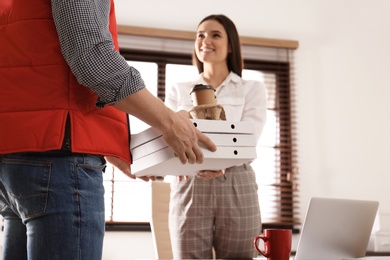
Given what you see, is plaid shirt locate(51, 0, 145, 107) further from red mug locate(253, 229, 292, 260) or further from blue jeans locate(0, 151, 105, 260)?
red mug locate(253, 229, 292, 260)

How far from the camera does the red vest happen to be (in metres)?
0.89

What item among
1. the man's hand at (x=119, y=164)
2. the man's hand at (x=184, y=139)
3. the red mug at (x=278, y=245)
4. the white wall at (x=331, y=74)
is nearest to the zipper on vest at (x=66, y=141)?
the man's hand at (x=184, y=139)

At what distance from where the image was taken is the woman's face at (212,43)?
94.9 inches

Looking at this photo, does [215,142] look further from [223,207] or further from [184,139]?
[223,207]

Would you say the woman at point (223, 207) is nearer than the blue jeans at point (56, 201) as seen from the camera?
No

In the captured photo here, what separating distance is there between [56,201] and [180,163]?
1.17 ft

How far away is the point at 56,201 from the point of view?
852mm

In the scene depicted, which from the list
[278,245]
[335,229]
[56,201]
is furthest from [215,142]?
[335,229]

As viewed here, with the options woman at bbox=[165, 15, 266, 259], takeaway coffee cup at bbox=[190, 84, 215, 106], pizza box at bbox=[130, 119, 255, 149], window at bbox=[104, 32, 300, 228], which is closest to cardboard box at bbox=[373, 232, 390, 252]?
window at bbox=[104, 32, 300, 228]

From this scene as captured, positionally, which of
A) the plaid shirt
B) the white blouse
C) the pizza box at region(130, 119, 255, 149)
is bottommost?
the pizza box at region(130, 119, 255, 149)

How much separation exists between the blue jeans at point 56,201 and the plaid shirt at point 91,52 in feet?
0.44

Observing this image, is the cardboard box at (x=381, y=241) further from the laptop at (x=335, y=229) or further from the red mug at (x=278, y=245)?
the red mug at (x=278, y=245)

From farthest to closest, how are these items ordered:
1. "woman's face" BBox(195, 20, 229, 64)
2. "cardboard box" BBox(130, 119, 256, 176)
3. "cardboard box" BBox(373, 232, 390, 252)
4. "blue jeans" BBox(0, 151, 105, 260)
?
"cardboard box" BBox(373, 232, 390, 252)
"woman's face" BBox(195, 20, 229, 64)
"cardboard box" BBox(130, 119, 256, 176)
"blue jeans" BBox(0, 151, 105, 260)

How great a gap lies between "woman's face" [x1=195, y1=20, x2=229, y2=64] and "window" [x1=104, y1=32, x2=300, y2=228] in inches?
62.4
